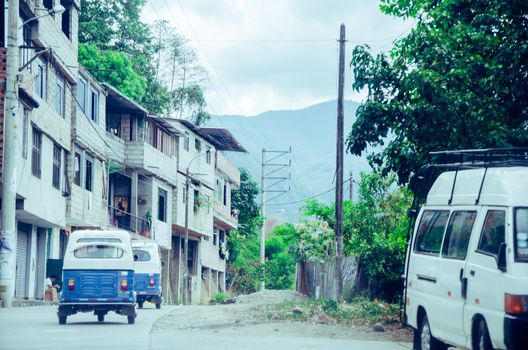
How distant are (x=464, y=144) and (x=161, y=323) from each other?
878 centimetres

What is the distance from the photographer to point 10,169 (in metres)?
28.2

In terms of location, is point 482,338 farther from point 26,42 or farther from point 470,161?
point 26,42

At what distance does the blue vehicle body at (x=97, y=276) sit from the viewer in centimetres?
2305

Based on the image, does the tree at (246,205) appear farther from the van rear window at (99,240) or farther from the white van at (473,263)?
the white van at (473,263)

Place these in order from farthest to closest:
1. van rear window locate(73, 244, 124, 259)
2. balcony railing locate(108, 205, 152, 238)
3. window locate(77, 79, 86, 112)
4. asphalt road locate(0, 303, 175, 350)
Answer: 1. balcony railing locate(108, 205, 152, 238)
2. window locate(77, 79, 86, 112)
3. van rear window locate(73, 244, 124, 259)
4. asphalt road locate(0, 303, 175, 350)

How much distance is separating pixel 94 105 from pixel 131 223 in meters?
9.13

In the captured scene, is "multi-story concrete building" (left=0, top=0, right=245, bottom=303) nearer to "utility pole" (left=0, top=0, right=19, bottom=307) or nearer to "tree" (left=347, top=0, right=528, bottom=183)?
"utility pole" (left=0, top=0, right=19, bottom=307)

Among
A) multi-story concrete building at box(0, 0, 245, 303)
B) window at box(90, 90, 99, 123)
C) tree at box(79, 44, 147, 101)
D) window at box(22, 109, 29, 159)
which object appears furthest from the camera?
tree at box(79, 44, 147, 101)

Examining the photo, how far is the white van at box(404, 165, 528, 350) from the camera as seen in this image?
37.2 ft

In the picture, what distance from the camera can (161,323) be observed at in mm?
23750

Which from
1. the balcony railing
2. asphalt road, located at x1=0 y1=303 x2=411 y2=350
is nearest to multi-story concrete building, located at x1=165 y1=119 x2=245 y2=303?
the balcony railing

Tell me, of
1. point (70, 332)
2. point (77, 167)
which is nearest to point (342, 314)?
point (70, 332)

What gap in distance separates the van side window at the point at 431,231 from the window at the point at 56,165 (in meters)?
26.7

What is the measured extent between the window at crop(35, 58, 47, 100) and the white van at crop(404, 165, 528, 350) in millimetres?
24501
